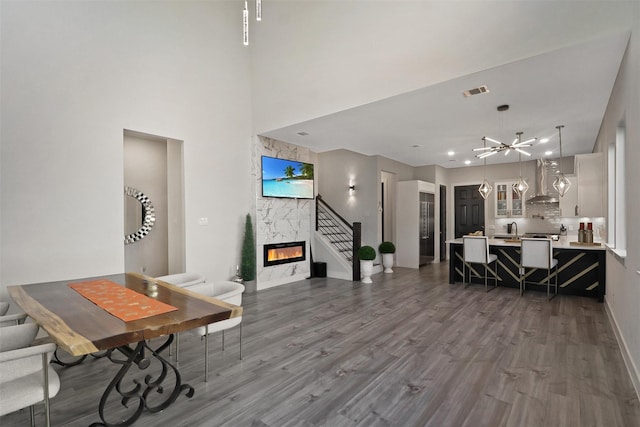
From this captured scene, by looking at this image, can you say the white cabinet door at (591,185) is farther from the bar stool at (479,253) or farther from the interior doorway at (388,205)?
the interior doorway at (388,205)

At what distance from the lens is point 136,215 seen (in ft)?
17.2

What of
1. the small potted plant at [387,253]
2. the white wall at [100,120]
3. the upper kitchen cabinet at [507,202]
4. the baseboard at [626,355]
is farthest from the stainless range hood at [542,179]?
the white wall at [100,120]

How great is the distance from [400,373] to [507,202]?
Answer: 25.3 ft

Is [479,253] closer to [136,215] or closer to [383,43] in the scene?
[383,43]

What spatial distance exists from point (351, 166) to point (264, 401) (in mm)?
6714

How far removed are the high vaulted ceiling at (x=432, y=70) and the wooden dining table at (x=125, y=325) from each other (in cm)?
342

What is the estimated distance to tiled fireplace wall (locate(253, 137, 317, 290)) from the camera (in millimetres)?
6195

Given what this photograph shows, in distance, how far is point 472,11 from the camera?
Answer: 11.2 feet

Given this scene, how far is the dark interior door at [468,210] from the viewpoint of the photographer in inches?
376

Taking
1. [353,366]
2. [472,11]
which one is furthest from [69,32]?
[353,366]

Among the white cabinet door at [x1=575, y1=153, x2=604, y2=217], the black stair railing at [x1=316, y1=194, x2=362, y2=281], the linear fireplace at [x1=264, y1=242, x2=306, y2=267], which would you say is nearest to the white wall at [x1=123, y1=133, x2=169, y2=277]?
the linear fireplace at [x1=264, y1=242, x2=306, y2=267]

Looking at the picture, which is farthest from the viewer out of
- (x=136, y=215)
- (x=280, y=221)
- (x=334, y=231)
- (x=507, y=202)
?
(x=507, y=202)

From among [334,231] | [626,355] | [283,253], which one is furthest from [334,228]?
[626,355]

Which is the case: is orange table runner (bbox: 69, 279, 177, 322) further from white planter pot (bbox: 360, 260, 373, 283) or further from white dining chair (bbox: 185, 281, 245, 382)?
white planter pot (bbox: 360, 260, 373, 283)
